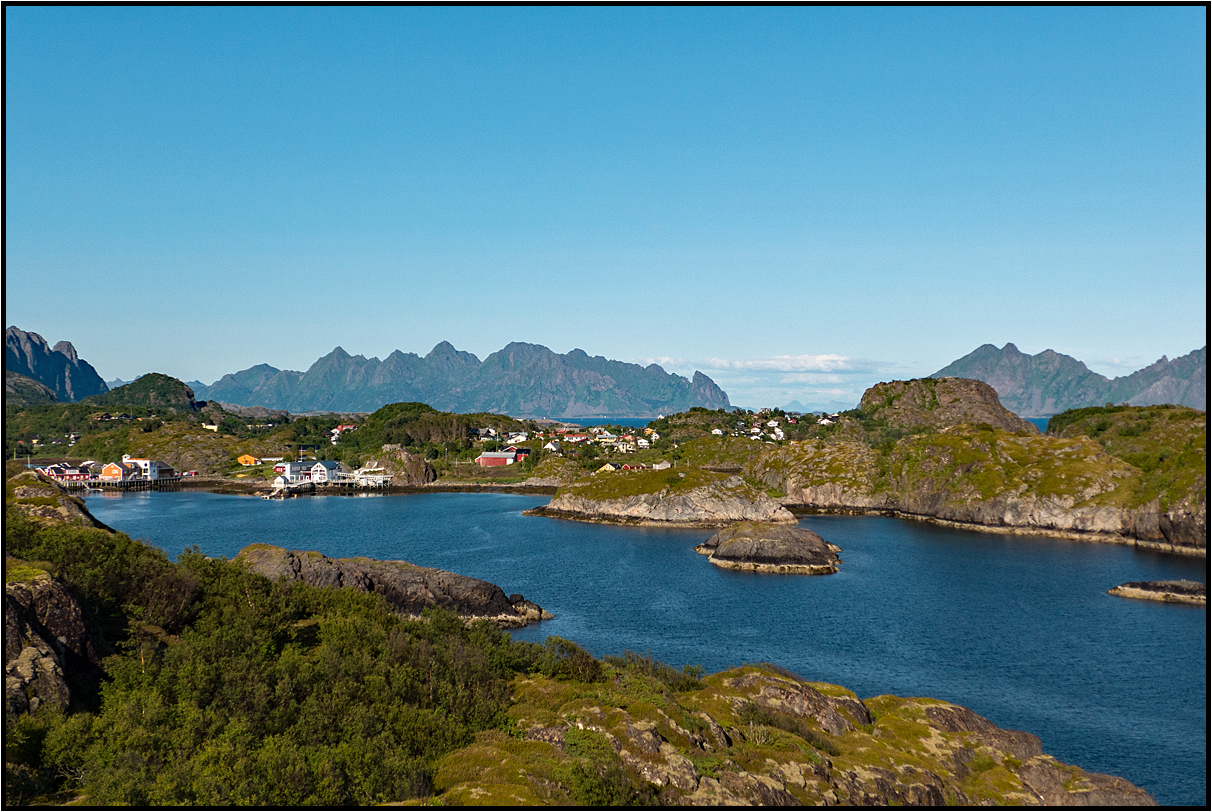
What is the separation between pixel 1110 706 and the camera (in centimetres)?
4878

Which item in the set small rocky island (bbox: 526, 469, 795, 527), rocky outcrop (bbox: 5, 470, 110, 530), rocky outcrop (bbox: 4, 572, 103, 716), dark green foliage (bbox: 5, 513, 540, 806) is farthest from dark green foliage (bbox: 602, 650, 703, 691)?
small rocky island (bbox: 526, 469, 795, 527)

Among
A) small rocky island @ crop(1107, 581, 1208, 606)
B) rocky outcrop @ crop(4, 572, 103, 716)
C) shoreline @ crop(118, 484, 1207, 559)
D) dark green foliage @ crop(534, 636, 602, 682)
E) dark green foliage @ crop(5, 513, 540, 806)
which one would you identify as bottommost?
shoreline @ crop(118, 484, 1207, 559)

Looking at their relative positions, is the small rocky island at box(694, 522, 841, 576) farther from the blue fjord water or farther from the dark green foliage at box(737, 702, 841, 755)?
the dark green foliage at box(737, 702, 841, 755)

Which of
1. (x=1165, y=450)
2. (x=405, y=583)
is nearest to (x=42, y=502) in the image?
(x=405, y=583)

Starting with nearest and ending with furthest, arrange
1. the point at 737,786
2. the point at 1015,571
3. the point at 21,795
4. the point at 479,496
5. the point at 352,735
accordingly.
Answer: the point at 21,795 < the point at 352,735 < the point at 737,786 < the point at 1015,571 < the point at 479,496

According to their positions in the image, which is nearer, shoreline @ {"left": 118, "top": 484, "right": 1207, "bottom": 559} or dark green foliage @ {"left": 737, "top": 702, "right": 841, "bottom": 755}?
dark green foliage @ {"left": 737, "top": 702, "right": 841, "bottom": 755}

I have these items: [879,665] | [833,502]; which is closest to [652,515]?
[833,502]

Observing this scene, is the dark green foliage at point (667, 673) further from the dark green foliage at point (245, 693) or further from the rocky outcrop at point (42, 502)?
the rocky outcrop at point (42, 502)

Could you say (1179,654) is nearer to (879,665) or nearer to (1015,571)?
(879,665)

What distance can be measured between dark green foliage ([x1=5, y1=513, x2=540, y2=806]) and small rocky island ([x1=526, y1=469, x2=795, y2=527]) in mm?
98763

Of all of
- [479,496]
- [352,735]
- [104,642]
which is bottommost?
[479,496]

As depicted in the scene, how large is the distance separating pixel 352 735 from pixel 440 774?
295 cm

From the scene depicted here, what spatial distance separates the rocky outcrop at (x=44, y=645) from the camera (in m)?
21.7

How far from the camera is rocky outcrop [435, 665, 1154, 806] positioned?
25.1 metres
